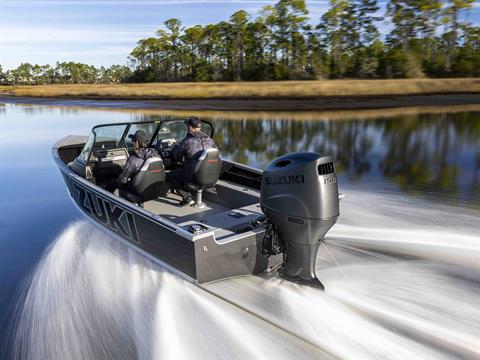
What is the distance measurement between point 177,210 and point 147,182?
87cm

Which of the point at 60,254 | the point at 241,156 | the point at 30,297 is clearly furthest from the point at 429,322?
the point at 241,156

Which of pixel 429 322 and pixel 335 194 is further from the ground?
pixel 335 194

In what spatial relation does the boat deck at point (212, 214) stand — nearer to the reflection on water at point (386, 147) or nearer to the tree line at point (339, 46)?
A: the reflection on water at point (386, 147)

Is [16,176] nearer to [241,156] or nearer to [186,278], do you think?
[241,156]

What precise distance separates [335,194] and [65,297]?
2646 millimetres

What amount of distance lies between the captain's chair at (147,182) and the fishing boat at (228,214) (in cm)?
1

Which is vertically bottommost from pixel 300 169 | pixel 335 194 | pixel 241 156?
pixel 241 156

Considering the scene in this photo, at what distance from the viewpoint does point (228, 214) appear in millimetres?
4410

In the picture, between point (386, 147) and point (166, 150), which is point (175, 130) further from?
point (386, 147)

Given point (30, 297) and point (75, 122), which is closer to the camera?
point (30, 297)

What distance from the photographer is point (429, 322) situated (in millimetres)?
3016

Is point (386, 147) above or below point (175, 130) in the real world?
below

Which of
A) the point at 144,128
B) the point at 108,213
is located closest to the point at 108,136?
the point at 144,128

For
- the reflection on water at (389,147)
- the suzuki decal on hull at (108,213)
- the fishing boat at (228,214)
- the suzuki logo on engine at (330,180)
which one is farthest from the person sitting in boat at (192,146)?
the reflection on water at (389,147)
